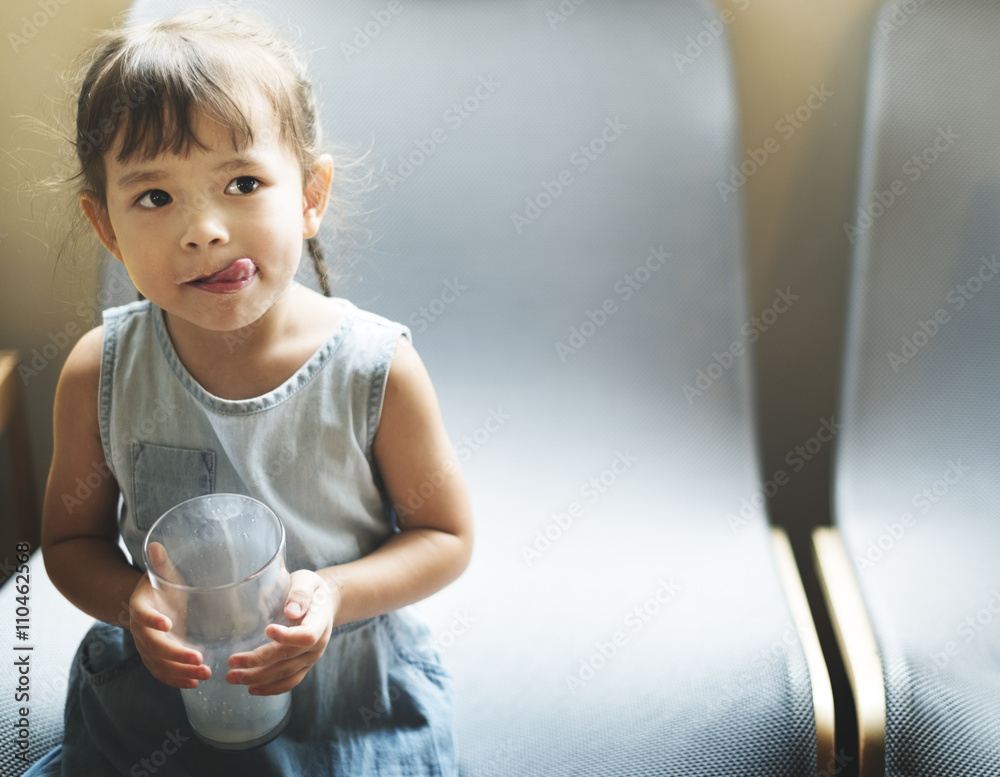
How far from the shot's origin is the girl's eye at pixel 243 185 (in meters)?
0.65

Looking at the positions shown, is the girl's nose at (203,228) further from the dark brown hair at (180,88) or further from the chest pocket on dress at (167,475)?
the chest pocket on dress at (167,475)

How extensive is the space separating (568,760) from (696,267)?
2.11 feet

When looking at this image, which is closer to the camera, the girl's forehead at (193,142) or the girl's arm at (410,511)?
the girl's forehead at (193,142)

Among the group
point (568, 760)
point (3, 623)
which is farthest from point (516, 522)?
point (3, 623)

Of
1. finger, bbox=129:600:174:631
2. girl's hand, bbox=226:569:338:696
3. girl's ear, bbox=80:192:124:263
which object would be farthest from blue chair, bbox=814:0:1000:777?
girl's ear, bbox=80:192:124:263

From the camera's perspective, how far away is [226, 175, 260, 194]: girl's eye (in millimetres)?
649

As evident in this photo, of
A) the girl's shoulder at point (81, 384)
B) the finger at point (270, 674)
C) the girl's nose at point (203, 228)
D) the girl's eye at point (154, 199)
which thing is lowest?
the finger at point (270, 674)

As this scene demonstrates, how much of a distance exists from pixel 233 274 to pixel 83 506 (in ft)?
0.95

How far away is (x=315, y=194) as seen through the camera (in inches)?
29.6

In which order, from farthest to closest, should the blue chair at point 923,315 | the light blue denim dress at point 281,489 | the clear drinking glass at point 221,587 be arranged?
the blue chair at point 923,315
the light blue denim dress at point 281,489
the clear drinking glass at point 221,587

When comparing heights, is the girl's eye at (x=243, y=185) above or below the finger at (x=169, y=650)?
above

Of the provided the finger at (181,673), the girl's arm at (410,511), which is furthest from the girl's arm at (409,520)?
the finger at (181,673)

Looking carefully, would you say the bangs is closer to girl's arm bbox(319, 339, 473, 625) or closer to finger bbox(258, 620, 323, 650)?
girl's arm bbox(319, 339, 473, 625)

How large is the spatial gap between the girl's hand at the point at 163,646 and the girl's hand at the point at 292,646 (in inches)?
1.0
